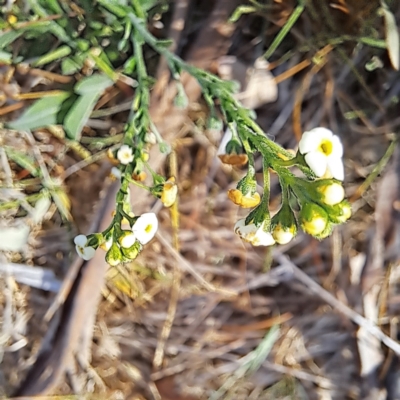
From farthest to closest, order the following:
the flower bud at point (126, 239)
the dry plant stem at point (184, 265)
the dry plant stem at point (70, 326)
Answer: the dry plant stem at point (184, 265) → the dry plant stem at point (70, 326) → the flower bud at point (126, 239)

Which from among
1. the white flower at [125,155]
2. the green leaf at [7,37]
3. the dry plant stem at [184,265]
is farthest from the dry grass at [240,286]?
the white flower at [125,155]

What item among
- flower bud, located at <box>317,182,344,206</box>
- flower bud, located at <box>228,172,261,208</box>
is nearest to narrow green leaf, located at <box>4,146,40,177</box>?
flower bud, located at <box>228,172,261,208</box>

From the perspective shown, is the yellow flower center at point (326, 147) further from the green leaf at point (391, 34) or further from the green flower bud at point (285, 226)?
the green leaf at point (391, 34)

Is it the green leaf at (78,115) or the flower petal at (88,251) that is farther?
the green leaf at (78,115)

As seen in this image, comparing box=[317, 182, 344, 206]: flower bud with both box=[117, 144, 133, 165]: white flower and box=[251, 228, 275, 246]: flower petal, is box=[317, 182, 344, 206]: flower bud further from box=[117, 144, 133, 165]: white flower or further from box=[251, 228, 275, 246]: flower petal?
box=[117, 144, 133, 165]: white flower

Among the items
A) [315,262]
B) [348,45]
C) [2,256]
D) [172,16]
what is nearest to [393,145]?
[348,45]

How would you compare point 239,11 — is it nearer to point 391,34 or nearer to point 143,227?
point 391,34

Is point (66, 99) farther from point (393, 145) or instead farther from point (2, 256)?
point (393, 145)
